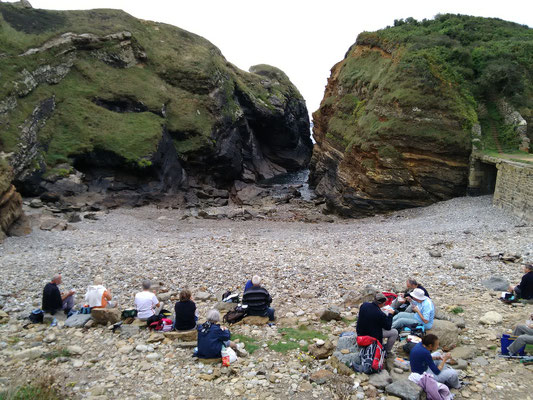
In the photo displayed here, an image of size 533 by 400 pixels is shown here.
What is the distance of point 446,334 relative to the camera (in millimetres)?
9203

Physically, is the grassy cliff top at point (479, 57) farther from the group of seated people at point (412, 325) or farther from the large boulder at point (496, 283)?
the group of seated people at point (412, 325)

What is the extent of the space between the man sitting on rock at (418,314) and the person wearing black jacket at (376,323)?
124cm

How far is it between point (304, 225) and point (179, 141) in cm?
2620

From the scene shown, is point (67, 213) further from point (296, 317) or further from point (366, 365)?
point (366, 365)

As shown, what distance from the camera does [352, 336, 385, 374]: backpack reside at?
8094mm

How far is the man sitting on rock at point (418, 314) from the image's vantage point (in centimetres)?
950

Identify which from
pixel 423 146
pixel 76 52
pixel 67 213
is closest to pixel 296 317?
pixel 423 146

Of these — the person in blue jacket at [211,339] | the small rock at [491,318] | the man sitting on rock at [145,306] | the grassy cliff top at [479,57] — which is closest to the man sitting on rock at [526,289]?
the small rock at [491,318]

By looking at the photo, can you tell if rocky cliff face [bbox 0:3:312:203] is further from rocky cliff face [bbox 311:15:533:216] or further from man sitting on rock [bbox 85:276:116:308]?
man sitting on rock [bbox 85:276:116:308]

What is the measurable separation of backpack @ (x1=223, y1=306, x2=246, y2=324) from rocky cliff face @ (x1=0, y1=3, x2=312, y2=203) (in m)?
31.5

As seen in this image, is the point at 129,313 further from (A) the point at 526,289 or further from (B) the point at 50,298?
(A) the point at 526,289

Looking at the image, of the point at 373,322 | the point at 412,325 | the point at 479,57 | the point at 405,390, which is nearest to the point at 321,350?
the point at 373,322

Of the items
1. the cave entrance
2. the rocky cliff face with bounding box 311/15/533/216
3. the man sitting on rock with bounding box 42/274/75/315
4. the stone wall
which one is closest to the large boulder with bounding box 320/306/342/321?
the man sitting on rock with bounding box 42/274/75/315

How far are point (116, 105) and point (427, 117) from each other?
1438 inches
